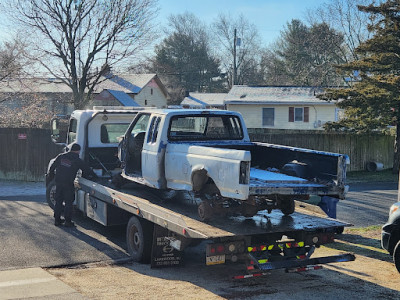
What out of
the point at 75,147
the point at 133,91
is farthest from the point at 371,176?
the point at 133,91

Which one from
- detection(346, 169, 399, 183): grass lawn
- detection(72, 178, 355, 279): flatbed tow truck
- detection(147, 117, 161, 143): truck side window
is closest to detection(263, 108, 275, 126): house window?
detection(346, 169, 399, 183): grass lawn

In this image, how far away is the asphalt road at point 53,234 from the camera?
9148mm

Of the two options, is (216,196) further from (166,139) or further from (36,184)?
(36,184)

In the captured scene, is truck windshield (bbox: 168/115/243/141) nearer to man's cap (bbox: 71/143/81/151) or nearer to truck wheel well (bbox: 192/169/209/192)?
truck wheel well (bbox: 192/169/209/192)

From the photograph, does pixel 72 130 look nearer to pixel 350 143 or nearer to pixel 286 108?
pixel 350 143

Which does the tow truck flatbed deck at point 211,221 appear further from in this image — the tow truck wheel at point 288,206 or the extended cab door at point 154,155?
the extended cab door at point 154,155

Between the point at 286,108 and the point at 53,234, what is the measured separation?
84.3ft

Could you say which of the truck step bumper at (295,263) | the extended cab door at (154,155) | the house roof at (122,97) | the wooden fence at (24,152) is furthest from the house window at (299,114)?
the truck step bumper at (295,263)

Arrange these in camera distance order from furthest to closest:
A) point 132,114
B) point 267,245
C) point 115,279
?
point 132,114 < point 115,279 < point 267,245

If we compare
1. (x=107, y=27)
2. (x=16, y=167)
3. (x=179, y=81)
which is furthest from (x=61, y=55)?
(x=179, y=81)

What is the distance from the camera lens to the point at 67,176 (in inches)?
450

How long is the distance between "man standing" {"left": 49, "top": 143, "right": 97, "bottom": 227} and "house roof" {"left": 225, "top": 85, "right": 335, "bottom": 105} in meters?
24.0

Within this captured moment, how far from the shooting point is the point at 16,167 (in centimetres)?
2019

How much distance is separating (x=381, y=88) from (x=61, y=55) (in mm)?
13948
